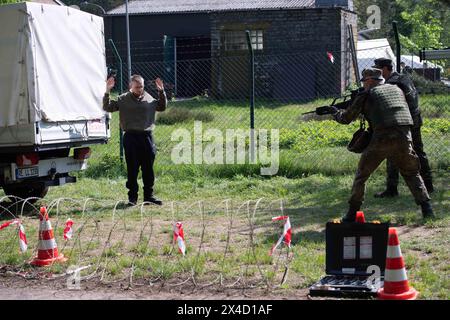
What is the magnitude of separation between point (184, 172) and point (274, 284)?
693cm

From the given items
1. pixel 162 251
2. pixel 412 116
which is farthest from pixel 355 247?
pixel 412 116

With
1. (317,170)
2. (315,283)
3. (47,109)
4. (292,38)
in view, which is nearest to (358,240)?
(315,283)

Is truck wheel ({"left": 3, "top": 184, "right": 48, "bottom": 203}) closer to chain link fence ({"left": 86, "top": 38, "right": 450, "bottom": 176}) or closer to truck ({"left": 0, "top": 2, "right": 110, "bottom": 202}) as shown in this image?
truck ({"left": 0, "top": 2, "right": 110, "bottom": 202})

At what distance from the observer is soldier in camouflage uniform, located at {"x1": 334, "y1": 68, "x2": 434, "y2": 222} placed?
8570 millimetres

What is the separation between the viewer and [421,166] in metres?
10.8

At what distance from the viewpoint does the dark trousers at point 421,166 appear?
10.6m

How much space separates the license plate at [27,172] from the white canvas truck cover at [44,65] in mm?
700

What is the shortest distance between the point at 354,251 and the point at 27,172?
557cm

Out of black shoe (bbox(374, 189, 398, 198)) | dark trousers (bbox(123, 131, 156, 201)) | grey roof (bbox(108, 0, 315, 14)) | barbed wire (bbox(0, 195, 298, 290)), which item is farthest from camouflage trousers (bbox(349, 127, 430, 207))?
grey roof (bbox(108, 0, 315, 14))

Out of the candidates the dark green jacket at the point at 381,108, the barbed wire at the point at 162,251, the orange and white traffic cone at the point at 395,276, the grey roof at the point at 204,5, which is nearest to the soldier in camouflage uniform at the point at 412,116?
the dark green jacket at the point at 381,108

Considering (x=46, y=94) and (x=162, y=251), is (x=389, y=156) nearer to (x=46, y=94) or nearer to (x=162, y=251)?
(x=162, y=251)

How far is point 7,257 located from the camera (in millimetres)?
8203

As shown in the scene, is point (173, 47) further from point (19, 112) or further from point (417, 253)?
point (417, 253)

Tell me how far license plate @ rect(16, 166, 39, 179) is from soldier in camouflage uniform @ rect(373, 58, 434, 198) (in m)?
4.97
